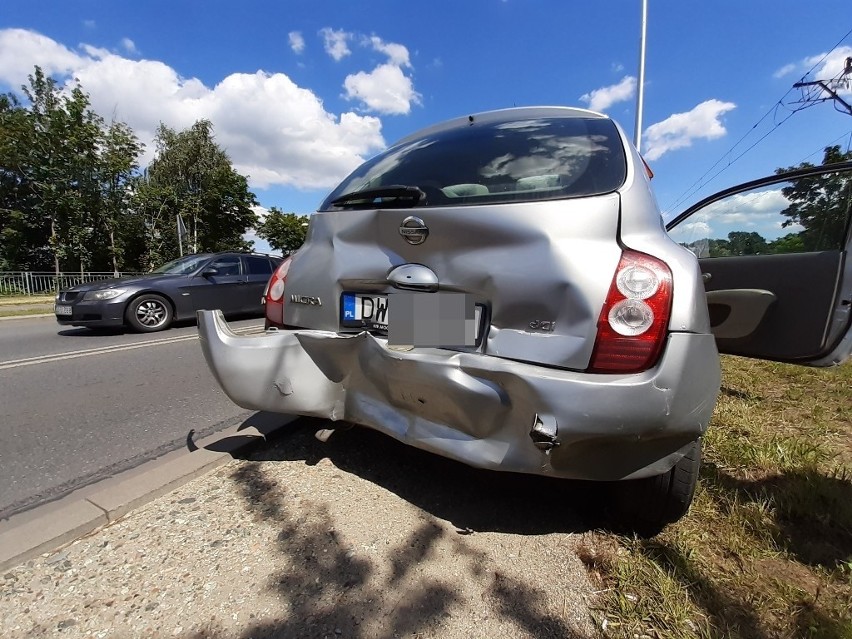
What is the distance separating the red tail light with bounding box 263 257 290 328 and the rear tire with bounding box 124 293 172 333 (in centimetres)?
622

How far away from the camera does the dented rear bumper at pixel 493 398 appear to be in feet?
4.43

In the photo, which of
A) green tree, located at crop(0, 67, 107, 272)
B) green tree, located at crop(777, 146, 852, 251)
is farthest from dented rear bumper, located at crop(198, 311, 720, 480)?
green tree, located at crop(0, 67, 107, 272)

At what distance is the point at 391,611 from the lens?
4.68ft

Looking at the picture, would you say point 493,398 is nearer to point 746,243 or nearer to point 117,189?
point 746,243

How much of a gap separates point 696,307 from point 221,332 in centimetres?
202

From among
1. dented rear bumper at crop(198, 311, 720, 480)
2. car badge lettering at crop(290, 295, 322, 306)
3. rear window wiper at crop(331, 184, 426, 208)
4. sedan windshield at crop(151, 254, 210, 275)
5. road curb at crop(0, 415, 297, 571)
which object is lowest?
road curb at crop(0, 415, 297, 571)

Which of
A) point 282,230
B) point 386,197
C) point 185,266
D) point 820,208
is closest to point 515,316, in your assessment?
point 386,197

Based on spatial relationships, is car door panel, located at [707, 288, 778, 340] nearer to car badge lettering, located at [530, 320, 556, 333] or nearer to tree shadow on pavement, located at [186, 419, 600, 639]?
tree shadow on pavement, located at [186, 419, 600, 639]

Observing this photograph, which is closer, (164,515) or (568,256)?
(568,256)

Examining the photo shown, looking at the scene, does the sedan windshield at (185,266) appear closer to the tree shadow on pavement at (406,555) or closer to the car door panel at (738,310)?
the tree shadow on pavement at (406,555)

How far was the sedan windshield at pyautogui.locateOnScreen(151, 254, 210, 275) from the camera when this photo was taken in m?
8.06

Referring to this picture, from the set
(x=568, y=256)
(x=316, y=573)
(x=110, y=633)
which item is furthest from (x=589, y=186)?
(x=110, y=633)

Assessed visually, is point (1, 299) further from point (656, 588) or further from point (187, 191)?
point (656, 588)

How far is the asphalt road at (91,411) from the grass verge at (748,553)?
2.17 metres
